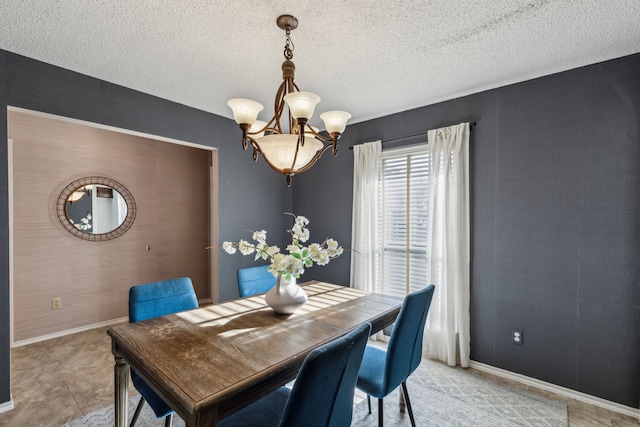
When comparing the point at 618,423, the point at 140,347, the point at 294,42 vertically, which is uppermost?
the point at 294,42

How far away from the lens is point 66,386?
240cm

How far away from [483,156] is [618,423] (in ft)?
6.79

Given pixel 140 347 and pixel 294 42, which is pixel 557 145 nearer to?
pixel 294 42

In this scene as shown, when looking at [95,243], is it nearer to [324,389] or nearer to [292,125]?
[292,125]

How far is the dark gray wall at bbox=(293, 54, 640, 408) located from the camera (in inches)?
83.0

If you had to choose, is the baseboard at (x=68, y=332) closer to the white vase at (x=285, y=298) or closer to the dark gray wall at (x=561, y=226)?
the white vase at (x=285, y=298)

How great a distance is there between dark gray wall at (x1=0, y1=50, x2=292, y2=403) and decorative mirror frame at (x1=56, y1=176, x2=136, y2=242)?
1360mm

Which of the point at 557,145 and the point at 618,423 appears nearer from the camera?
the point at 618,423

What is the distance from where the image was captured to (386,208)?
10.9ft

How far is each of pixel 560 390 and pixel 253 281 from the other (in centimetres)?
253

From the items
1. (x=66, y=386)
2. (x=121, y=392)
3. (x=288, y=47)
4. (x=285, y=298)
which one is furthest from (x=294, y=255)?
(x=66, y=386)

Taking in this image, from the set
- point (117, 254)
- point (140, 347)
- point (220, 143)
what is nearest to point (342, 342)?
point (140, 347)

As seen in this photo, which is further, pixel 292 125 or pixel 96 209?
pixel 96 209

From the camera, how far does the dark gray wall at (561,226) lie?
6.91 ft
